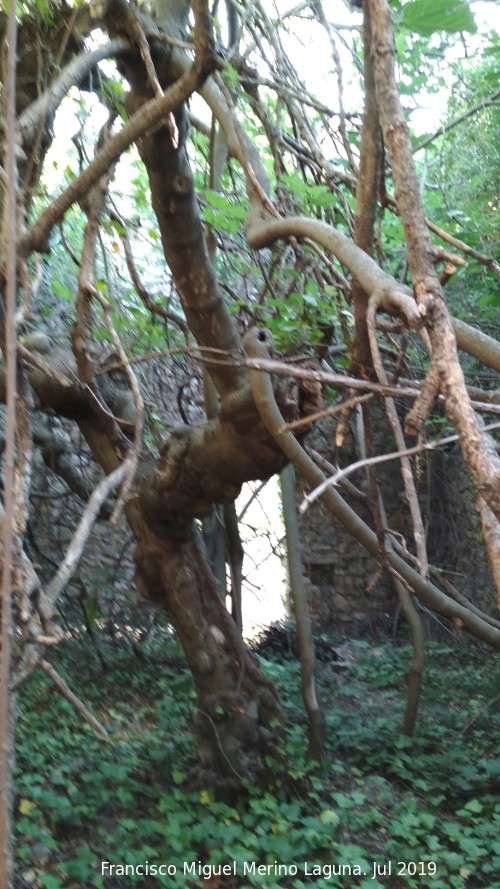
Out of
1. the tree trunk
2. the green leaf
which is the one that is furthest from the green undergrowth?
the green leaf

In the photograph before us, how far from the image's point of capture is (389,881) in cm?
296

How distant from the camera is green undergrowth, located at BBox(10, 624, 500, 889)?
2.85 meters

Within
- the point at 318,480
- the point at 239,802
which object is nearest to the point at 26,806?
the point at 239,802

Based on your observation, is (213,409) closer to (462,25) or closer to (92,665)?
(92,665)

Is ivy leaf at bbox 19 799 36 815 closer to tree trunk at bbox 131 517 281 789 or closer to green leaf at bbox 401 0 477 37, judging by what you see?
tree trunk at bbox 131 517 281 789

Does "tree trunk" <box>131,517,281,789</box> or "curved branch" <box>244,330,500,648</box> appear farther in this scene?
"tree trunk" <box>131,517,281,789</box>

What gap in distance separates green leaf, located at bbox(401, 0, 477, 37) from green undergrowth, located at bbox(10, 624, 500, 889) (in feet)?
8.97

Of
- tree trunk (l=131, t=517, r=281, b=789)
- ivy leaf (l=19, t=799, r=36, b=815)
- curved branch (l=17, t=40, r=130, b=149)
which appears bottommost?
ivy leaf (l=19, t=799, r=36, b=815)

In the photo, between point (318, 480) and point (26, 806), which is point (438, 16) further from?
point (26, 806)

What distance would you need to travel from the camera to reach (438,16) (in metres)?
1.67

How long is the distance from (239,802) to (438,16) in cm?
304

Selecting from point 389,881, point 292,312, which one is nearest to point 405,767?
point 389,881

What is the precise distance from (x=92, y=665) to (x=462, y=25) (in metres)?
4.23

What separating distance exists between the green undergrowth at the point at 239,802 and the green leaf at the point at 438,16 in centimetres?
273
